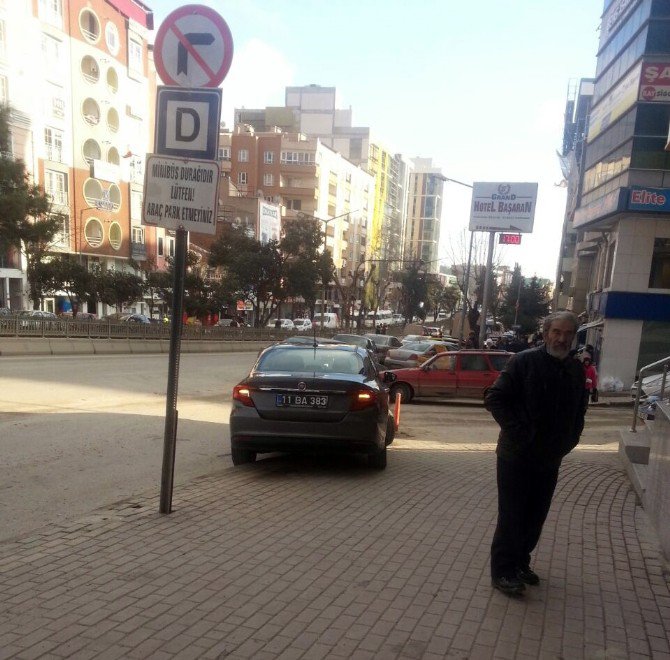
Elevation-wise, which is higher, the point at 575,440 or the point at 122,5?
the point at 122,5

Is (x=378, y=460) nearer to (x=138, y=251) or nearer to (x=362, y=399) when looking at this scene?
(x=362, y=399)

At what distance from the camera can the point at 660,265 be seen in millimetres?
21328

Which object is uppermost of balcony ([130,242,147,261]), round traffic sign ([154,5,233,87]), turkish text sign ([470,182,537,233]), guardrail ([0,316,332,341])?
turkish text sign ([470,182,537,233])

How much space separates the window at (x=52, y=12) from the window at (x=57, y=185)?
1054 centimetres

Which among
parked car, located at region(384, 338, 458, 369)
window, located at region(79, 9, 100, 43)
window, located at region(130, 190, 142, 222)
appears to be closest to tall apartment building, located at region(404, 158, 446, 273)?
window, located at region(130, 190, 142, 222)

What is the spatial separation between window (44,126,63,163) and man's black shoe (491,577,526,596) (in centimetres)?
4733

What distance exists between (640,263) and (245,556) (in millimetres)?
21069

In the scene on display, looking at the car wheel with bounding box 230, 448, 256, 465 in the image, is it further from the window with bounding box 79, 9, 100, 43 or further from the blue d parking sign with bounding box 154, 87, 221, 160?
the window with bounding box 79, 9, 100, 43

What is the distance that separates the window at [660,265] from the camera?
21125 mm

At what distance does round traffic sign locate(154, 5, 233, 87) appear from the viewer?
4695 mm

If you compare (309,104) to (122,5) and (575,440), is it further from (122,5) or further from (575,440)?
(575,440)

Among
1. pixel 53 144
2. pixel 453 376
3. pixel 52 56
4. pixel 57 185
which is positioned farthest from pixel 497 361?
pixel 52 56

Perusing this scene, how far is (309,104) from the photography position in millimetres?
99250

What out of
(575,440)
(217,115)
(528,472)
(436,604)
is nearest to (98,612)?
(436,604)
